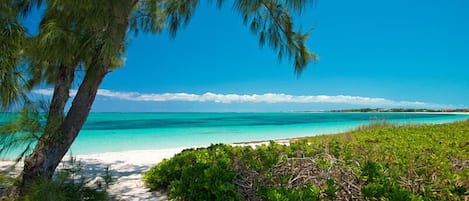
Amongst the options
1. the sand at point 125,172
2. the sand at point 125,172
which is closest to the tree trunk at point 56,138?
the sand at point 125,172

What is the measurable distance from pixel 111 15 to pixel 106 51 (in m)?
0.32

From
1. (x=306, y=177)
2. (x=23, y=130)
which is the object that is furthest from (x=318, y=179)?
(x=23, y=130)

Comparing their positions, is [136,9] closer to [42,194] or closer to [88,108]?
[88,108]

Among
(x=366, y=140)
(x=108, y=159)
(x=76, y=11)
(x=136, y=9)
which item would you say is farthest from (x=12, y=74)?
(x=366, y=140)

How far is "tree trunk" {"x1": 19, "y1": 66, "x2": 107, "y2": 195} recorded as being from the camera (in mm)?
3111

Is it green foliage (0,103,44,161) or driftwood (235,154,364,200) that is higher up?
green foliage (0,103,44,161)

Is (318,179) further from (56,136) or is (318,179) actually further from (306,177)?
(56,136)

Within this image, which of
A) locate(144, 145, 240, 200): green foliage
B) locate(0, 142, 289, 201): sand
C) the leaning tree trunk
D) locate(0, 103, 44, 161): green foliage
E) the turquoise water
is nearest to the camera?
locate(144, 145, 240, 200): green foliage

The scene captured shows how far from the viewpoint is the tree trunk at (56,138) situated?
311cm

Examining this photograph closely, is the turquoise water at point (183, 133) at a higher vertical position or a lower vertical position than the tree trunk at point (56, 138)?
lower

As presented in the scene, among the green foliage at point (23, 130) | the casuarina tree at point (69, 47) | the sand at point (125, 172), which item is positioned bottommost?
the sand at point (125, 172)

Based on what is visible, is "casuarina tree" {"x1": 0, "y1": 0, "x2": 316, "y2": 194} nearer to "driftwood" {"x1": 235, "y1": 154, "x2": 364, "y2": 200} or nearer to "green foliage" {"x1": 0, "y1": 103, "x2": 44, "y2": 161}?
"green foliage" {"x1": 0, "y1": 103, "x2": 44, "y2": 161}

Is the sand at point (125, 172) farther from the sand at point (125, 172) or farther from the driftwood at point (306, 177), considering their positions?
the driftwood at point (306, 177)

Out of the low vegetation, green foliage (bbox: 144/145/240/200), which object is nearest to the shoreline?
green foliage (bbox: 144/145/240/200)
